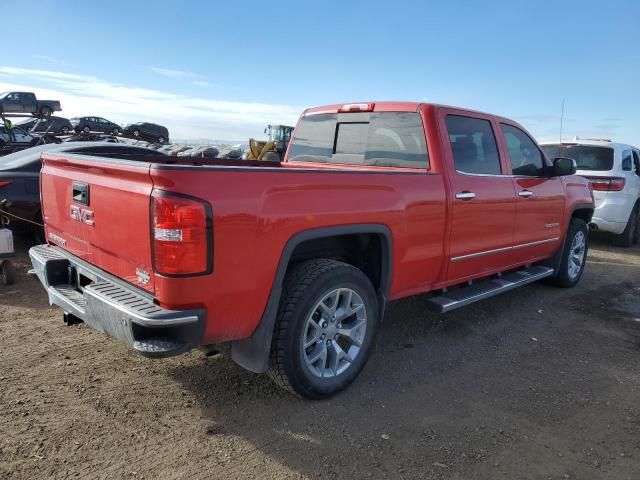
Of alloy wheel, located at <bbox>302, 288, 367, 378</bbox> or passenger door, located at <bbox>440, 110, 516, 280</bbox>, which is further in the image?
passenger door, located at <bbox>440, 110, 516, 280</bbox>

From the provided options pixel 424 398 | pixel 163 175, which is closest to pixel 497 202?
pixel 424 398

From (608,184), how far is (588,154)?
0.63 metres

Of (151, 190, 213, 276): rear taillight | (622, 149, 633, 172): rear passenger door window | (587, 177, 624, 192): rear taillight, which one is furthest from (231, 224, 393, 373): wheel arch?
(622, 149, 633, 172): rear passenger door window

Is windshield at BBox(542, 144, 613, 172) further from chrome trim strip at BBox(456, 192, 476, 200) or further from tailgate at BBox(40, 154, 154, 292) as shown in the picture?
tailgate at BBox(40, 154, 154, 292)

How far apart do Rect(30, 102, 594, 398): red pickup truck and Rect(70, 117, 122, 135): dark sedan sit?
3338 cm

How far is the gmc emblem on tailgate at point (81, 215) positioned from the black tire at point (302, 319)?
124cm

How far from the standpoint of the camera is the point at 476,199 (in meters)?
4.18

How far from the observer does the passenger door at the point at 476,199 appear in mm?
4055

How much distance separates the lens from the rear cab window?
4.12 meters

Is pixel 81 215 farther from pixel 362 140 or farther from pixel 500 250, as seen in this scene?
pixel 500 250

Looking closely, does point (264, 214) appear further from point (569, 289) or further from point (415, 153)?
point (569, 289)

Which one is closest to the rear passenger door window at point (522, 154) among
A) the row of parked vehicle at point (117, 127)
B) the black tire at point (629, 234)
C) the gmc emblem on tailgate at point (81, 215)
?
the gmc emblem on tailgate at point (81, 215)

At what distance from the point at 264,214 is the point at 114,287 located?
3.18 feet

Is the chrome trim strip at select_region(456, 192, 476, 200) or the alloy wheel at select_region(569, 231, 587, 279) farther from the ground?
the chrome trim strip at select_region(456, 192, 476, 200)
